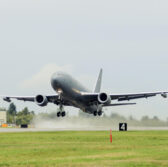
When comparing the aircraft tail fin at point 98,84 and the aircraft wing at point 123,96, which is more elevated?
the aircraft tail fin at point 98,84

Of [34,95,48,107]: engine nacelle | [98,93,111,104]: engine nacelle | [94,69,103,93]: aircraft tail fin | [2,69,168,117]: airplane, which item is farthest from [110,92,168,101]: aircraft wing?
[94,69,103,93]: aircraft tail fin

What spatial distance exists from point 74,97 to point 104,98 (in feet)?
15.6

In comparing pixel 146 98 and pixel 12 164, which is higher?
pixel 146 98

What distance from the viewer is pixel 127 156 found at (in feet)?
75.2

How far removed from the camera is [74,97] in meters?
64.4

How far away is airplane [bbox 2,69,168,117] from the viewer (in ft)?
204

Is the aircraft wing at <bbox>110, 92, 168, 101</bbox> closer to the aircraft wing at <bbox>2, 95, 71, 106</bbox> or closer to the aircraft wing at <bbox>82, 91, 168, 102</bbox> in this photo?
the aircraft wing at <bbox>82, 91, 168, 102</bbox>

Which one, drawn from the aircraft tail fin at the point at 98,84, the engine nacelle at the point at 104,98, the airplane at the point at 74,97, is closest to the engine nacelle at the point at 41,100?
the airplane at the point at 74,97

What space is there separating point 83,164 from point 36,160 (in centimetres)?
301

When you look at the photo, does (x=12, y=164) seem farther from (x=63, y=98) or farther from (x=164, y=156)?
(x=63, y=98)

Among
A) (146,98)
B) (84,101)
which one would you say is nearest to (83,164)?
(84,101)

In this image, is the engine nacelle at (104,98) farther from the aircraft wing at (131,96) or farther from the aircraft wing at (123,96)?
the aircraft wing at (131,96)

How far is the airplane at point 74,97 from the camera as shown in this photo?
6212cm

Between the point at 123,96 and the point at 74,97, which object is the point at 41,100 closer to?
the point at 74,97
